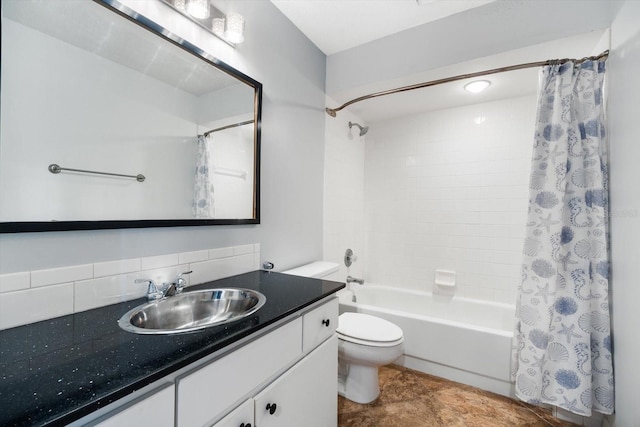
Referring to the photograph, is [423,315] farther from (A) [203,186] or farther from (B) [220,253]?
(A) [203,186]

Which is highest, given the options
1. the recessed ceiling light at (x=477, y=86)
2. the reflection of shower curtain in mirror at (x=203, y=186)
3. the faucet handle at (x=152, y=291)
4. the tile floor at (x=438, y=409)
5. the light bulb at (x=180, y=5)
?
the recessed ceiling light at (x=477, y=86)

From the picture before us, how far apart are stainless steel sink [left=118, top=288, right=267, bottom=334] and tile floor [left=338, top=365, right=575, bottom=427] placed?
1.02 m

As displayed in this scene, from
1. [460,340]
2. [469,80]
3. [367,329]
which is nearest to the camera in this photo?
[367,329]

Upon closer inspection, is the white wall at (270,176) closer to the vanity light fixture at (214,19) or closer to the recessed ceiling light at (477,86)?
the vanity light fixture at (214,19)

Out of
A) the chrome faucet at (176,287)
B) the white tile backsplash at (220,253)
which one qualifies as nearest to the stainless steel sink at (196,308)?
the chrome faucet at (176,287)

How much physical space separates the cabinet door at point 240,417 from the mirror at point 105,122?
767mm

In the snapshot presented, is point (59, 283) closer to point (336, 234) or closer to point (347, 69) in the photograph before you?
point (336, 234)

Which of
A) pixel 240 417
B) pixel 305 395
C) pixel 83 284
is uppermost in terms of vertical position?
pixel 83 284

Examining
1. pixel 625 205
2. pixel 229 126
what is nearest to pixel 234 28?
pixel 229 126

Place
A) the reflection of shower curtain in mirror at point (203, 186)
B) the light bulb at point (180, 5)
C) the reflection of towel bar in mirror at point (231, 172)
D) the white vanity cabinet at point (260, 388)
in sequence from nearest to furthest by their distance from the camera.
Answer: the white vanity cabinet at point (260, 388), the light bulb at point (180, 5), the reflection of shower curtain in mirror at point (203, 186), the reflection of towel bar in mirror at point (231, 172)

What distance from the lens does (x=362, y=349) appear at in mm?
1682

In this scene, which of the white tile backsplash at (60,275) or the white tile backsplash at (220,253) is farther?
the white tile backsplash at (220,253)

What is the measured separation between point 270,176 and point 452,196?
179 centimetres

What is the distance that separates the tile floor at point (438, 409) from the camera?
1623 millimetres
